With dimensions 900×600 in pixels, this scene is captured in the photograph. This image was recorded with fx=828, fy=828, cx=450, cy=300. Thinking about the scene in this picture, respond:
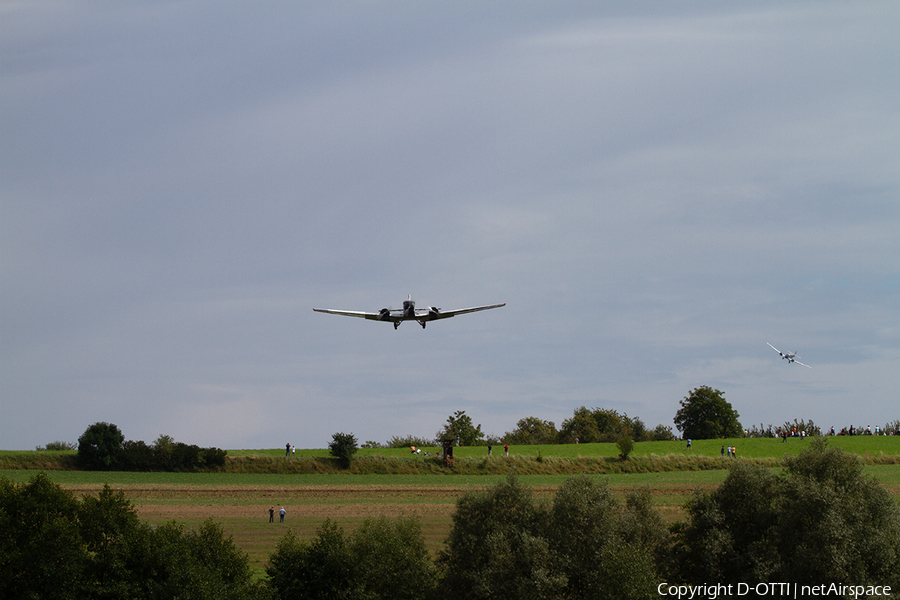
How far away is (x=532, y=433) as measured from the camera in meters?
176

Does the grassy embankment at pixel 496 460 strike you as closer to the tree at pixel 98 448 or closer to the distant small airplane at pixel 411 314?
the tree at pixel 98 448

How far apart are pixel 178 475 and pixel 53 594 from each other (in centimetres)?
5175

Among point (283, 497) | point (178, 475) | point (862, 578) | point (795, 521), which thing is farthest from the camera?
point (178, 475)

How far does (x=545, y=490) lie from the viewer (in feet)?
287

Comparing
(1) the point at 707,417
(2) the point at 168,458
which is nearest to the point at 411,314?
(2) the point at 168,458

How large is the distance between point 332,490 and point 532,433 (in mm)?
90045

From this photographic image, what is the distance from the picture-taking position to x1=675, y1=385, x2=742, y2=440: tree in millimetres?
151000

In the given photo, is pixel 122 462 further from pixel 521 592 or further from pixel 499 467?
pixel 521 592

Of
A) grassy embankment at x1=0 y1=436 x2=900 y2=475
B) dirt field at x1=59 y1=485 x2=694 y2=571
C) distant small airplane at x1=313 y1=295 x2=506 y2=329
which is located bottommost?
dirt field at x1=59 y1=485 x2=694 y2=571

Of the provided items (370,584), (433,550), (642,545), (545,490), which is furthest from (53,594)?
(545,490)

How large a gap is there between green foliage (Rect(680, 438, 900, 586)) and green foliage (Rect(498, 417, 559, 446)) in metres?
97.6

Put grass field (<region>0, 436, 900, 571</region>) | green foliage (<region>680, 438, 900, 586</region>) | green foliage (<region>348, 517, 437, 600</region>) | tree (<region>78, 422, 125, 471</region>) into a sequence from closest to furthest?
green foliage (<region>680, 438, 900, 586</region>) → green foliage (<region>348, 517, 437, 600</region>) → grass field (<region>0, 436, 900, 571</region>) → tree (<region>78, 422, 125, 471</region>)

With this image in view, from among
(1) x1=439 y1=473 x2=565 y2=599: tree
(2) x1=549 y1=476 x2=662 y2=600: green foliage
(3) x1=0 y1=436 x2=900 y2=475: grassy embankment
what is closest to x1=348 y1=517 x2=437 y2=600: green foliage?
(1) x1=439 y1=473 x2=565 y2=599: tree

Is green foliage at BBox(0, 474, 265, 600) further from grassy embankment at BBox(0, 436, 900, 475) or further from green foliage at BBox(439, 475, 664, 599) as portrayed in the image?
grassy embankment at BBox(0, 436, 900, 475)
